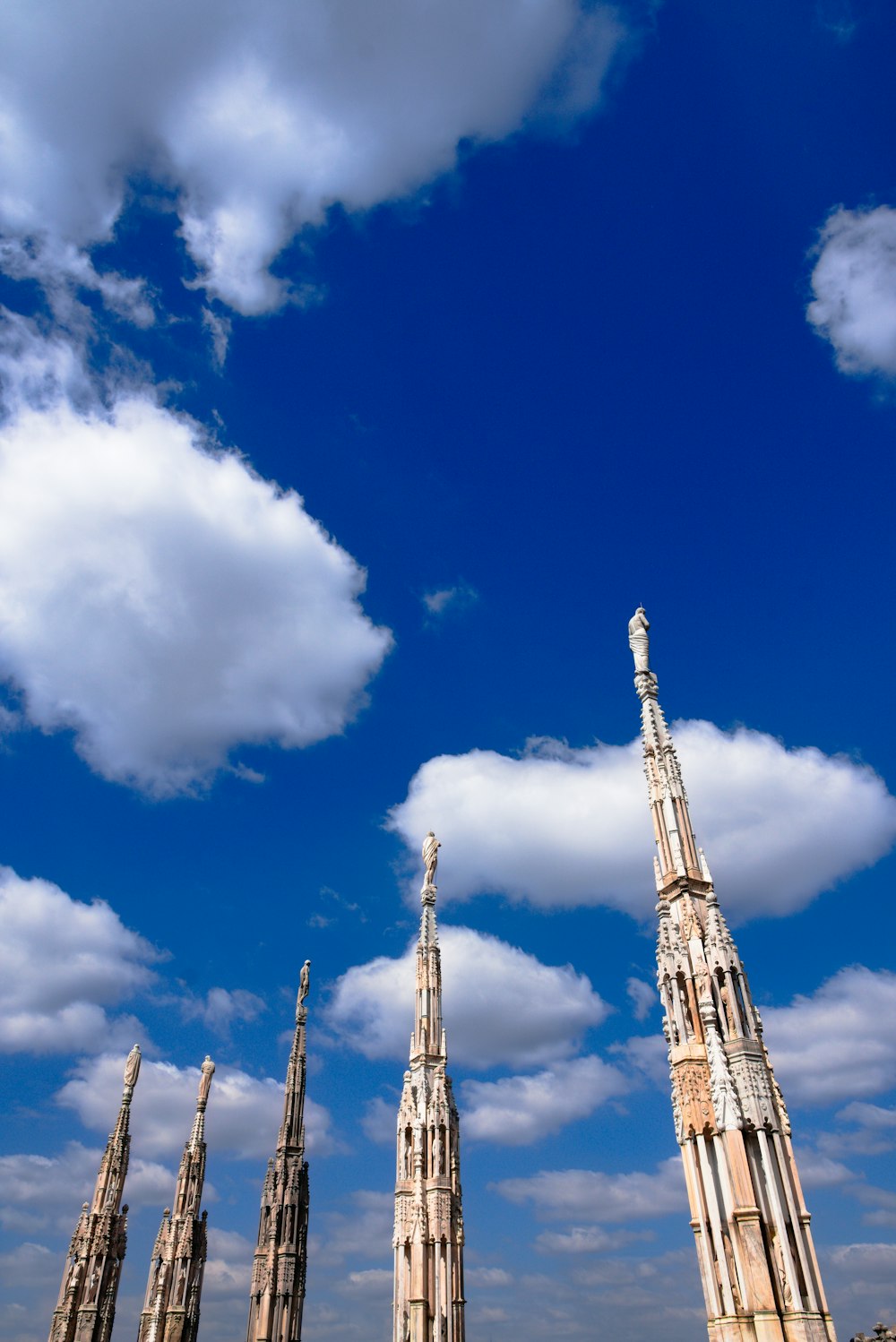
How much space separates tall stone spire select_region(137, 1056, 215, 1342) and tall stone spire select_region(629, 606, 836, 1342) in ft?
153

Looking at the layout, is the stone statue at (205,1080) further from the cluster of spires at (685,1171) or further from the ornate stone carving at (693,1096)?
the ornate stone carving at (693,1096)

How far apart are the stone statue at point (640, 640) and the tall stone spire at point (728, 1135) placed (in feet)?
22.4

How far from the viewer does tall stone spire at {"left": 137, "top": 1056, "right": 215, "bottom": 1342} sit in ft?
174

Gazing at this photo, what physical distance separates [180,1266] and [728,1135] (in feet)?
159

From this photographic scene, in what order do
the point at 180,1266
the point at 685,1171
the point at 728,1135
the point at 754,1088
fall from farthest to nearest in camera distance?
the point at 180,1266 < the point at 685,1171 < the point at 754,1088 < the point at 728,1135

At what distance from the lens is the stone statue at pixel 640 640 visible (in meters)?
29.5

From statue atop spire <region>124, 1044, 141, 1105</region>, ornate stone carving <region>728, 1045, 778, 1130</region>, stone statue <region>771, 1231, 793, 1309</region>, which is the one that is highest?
statue atop spire <region>124, 1044, 141, 1105</region>

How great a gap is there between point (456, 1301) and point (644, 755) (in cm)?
2165

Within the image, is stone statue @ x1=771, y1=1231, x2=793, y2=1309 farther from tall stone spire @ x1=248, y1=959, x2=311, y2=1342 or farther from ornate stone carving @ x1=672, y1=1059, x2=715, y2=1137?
tall stone spire @ x1=248, y1=959, x2=311, y2=1342

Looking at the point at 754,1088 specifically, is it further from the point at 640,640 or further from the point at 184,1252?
the point at 184,1252

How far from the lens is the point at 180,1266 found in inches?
2152

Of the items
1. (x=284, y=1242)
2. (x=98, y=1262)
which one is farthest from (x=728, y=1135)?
(x=98, y=1262)

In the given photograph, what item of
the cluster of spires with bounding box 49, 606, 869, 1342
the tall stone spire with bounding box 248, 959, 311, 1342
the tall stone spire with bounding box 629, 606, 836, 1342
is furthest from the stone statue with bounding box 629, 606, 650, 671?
the tall stone spire with bounding box 248, 959, 311, 1342

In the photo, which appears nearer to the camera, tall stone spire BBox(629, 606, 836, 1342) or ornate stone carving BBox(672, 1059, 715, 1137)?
tall stone spire BBox(629, 606, 836, 1342)
